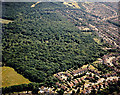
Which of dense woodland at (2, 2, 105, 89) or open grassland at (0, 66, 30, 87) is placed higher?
dense woodland at (2, 2, 105, 89)

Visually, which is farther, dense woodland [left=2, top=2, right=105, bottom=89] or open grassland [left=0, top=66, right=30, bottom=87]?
dense woodland [left=2, top=2, right=105, bottom=89]

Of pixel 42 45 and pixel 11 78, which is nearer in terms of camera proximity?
pixel 11 78

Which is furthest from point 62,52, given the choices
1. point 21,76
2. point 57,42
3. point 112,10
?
point 112,10

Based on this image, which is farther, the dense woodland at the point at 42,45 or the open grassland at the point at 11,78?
the dense woodland at the point at 42,45

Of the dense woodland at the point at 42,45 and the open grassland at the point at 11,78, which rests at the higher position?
the dense woodland at the point at 42,45

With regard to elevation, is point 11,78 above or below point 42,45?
below
